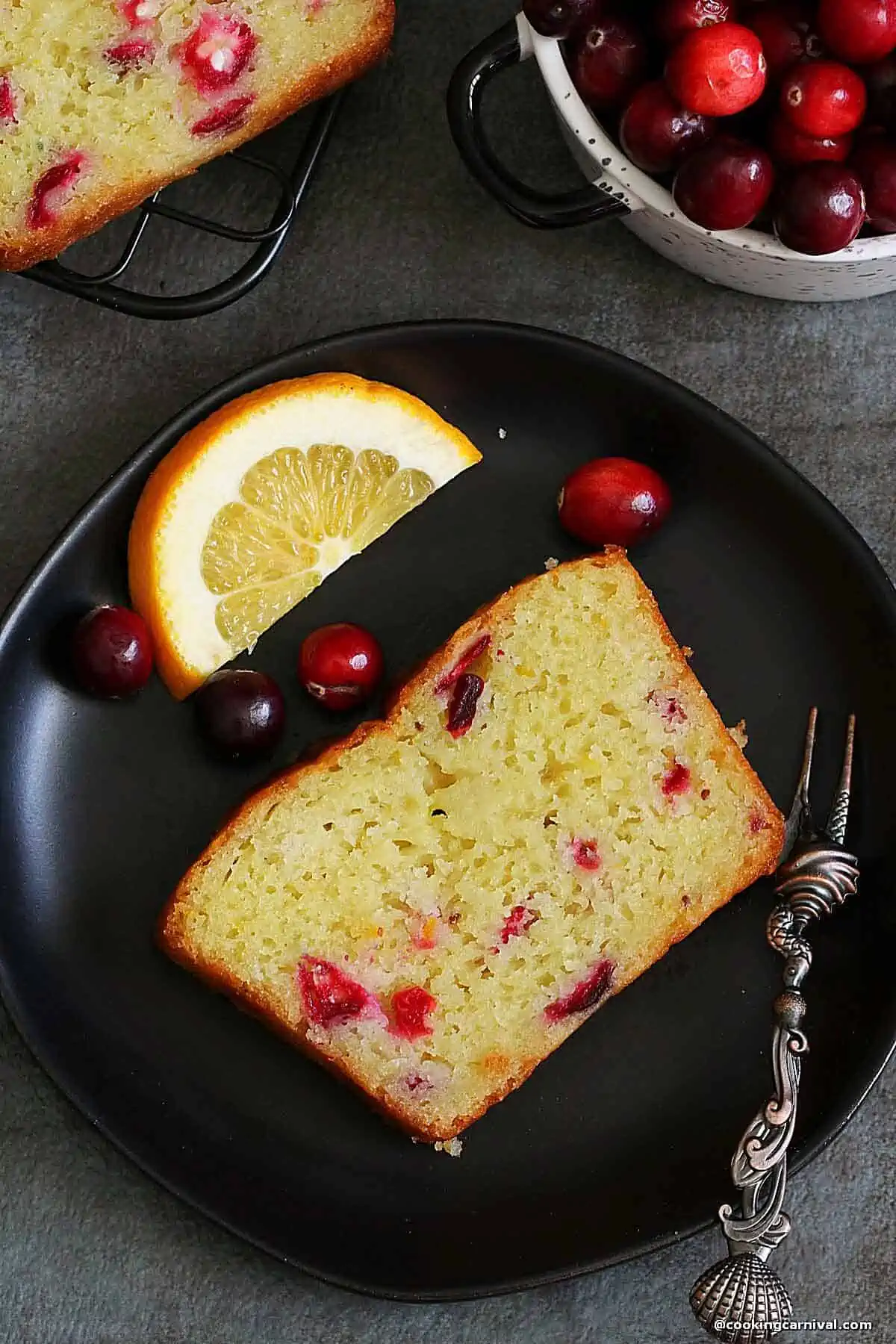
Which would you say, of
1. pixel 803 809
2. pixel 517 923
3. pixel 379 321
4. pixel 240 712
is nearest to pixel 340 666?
pixel 240 712

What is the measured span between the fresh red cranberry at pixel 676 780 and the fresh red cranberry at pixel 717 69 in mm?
900

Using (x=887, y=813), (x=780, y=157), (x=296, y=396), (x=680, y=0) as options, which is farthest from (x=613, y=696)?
(x=680, y=0)

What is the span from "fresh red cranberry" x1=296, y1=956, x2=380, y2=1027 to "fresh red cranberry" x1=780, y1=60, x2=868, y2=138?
4.24ft

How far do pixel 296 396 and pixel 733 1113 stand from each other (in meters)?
1.25

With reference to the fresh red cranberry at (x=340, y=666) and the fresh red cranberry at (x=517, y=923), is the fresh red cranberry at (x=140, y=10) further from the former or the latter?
the fresh red cranberry at (x=517, y=923)

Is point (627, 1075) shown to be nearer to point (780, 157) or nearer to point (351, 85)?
point (780, 157)

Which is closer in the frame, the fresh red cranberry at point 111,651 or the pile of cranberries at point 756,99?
the pile of cranberries at point 756,99

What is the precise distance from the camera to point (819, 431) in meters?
2.27

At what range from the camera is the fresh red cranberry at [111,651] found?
203 cm

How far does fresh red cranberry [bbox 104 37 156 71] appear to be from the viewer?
6.70 ft

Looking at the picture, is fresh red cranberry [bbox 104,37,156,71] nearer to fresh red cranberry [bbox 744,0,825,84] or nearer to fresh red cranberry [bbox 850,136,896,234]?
fresh red cranberry [bbox 744,0,825,84]

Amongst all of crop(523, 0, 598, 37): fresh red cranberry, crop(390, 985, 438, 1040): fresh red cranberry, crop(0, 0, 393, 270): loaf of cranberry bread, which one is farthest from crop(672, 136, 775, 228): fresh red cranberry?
crop(390, 985, 438, 1040): fresh red cranberry

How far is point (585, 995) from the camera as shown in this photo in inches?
80.4

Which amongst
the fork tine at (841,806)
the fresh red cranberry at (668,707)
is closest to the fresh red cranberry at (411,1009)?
the fresh red cranberry at (668,707)
